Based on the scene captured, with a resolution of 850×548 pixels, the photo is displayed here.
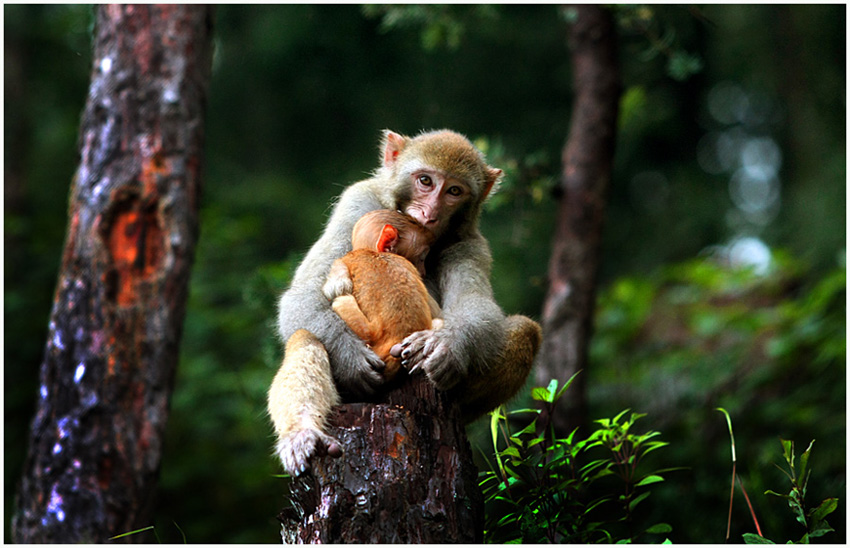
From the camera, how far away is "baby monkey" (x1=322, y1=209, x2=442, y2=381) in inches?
139

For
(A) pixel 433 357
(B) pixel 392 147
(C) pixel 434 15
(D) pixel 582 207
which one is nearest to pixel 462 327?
(A) pixel 433 357

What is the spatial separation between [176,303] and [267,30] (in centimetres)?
642

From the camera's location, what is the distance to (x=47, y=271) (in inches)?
341

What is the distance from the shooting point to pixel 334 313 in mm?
3592

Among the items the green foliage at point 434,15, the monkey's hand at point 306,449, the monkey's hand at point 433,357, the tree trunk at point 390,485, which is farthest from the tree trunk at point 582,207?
the monkey's hand at point 306,449

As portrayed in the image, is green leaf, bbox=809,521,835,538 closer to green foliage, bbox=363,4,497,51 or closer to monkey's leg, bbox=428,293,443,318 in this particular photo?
monkey's leg, bbox=428,293,443,318

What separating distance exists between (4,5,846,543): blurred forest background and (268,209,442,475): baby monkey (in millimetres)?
2156

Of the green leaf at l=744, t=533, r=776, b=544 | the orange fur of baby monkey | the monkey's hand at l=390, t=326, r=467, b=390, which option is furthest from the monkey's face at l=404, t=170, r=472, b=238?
the green leaf at l=744, t=533, r=776, b=544

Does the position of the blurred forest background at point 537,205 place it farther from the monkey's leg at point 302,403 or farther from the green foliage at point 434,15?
the monkey's leg at point 302,403

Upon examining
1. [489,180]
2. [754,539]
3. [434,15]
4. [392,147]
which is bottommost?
[754,539]

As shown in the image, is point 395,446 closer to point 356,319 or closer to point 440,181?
point 356,319

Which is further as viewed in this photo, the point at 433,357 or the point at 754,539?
the point at 433,357

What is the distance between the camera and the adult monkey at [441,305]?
3387mm

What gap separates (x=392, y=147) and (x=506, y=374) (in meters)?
1.48
